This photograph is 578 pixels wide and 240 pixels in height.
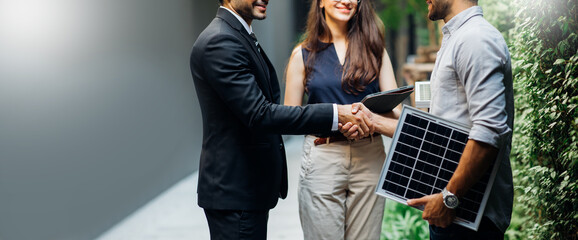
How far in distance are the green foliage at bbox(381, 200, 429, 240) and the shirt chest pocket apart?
2.71 m

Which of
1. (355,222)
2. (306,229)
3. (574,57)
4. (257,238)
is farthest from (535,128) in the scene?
(257,238)

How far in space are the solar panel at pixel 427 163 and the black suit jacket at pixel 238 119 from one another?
0.44 metres

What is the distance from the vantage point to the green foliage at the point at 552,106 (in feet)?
8.63

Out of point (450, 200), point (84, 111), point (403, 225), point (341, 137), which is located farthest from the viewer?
point (403, 225)

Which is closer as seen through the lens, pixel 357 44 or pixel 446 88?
pixel 446 88

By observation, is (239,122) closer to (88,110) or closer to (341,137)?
(341,137)

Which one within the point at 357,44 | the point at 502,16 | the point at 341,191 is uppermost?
the point at 502,16

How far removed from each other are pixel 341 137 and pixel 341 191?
278mm

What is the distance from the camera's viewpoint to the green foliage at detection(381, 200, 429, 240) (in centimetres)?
485

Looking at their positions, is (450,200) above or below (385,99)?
below

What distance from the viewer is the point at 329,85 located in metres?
3.21

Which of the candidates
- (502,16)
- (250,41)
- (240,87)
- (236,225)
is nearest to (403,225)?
(502,16)

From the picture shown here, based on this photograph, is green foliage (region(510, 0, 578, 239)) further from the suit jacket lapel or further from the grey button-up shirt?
the suit jacket lapel

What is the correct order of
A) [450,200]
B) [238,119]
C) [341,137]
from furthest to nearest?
[341,137], [238,119], [450,200]
